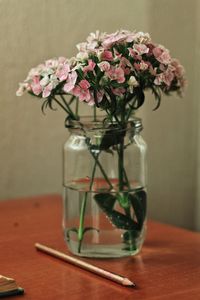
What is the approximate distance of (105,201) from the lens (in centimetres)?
129

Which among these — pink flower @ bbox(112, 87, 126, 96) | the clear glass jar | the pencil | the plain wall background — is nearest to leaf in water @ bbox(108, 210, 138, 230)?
the clear glass jar

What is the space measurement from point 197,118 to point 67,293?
1.09m

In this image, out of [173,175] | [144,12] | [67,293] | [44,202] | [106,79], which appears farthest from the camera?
[173,175]

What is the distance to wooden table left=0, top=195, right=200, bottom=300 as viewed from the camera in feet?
3.56

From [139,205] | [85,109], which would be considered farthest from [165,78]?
[85,109]

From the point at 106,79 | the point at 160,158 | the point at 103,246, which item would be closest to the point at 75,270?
the point at 103,246

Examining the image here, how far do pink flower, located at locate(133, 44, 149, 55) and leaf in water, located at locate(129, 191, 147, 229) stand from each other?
27 centimetres

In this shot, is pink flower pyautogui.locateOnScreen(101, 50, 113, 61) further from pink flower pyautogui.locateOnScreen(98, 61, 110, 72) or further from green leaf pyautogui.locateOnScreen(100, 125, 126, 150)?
green leaf pyautogui.locateOnScreen(100, 125, 126, 150)

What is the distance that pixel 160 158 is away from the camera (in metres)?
2.10

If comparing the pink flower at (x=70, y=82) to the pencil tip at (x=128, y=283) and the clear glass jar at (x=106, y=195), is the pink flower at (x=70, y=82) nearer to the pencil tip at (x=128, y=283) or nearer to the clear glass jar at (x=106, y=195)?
the clear glass jar at (x=106, y=195)

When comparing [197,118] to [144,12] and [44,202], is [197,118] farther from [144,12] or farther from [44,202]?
[44,202]

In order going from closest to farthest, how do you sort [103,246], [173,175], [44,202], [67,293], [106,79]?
1. [67,293]
2. [106,79]
3. [103,246]
4. [44,202]
5. [173,175]

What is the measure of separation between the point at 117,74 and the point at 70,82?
83 millimetres

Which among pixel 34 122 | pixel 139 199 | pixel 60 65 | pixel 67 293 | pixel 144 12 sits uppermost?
pixel 144 12
